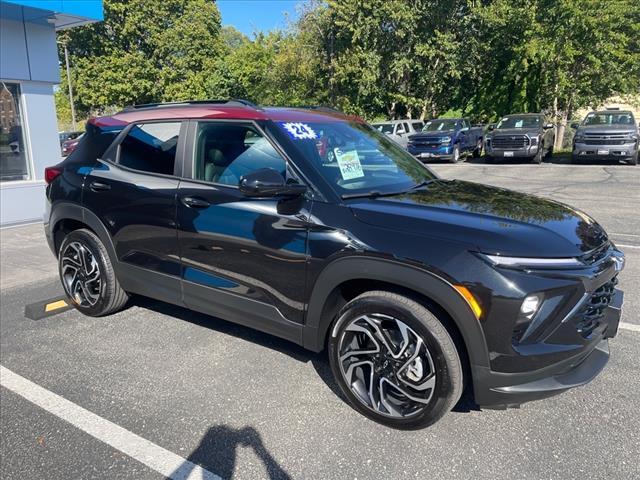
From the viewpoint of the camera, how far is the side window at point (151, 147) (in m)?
Result: 3.84

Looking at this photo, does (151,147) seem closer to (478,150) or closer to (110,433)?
(110,433)

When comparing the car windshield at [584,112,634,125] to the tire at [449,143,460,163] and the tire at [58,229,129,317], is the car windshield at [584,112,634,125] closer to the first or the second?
the tire at [449,143,460,163]

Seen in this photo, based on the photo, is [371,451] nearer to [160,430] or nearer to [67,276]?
[160,430]

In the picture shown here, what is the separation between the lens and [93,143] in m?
4.44

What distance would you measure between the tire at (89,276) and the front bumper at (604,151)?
16.4m

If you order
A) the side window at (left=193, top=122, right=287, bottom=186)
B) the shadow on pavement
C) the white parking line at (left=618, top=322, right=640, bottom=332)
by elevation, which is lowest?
the shadow on pavement

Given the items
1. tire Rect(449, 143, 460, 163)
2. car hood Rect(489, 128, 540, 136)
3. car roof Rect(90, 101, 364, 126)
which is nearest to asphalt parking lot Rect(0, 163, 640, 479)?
car roof Rect(90, 101, 364, 126)

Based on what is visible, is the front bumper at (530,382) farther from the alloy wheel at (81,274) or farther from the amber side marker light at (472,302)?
the alloy wheel at (81,274)

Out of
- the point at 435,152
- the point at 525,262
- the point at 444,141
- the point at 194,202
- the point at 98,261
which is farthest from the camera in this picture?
the point at 435,152

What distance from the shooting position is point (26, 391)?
3371mm

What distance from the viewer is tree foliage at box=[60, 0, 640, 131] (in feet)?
70.3

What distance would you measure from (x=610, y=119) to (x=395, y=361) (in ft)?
58.5

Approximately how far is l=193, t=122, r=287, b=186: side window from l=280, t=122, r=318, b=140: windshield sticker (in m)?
0.17

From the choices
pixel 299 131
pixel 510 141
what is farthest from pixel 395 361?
pixel 510 141
